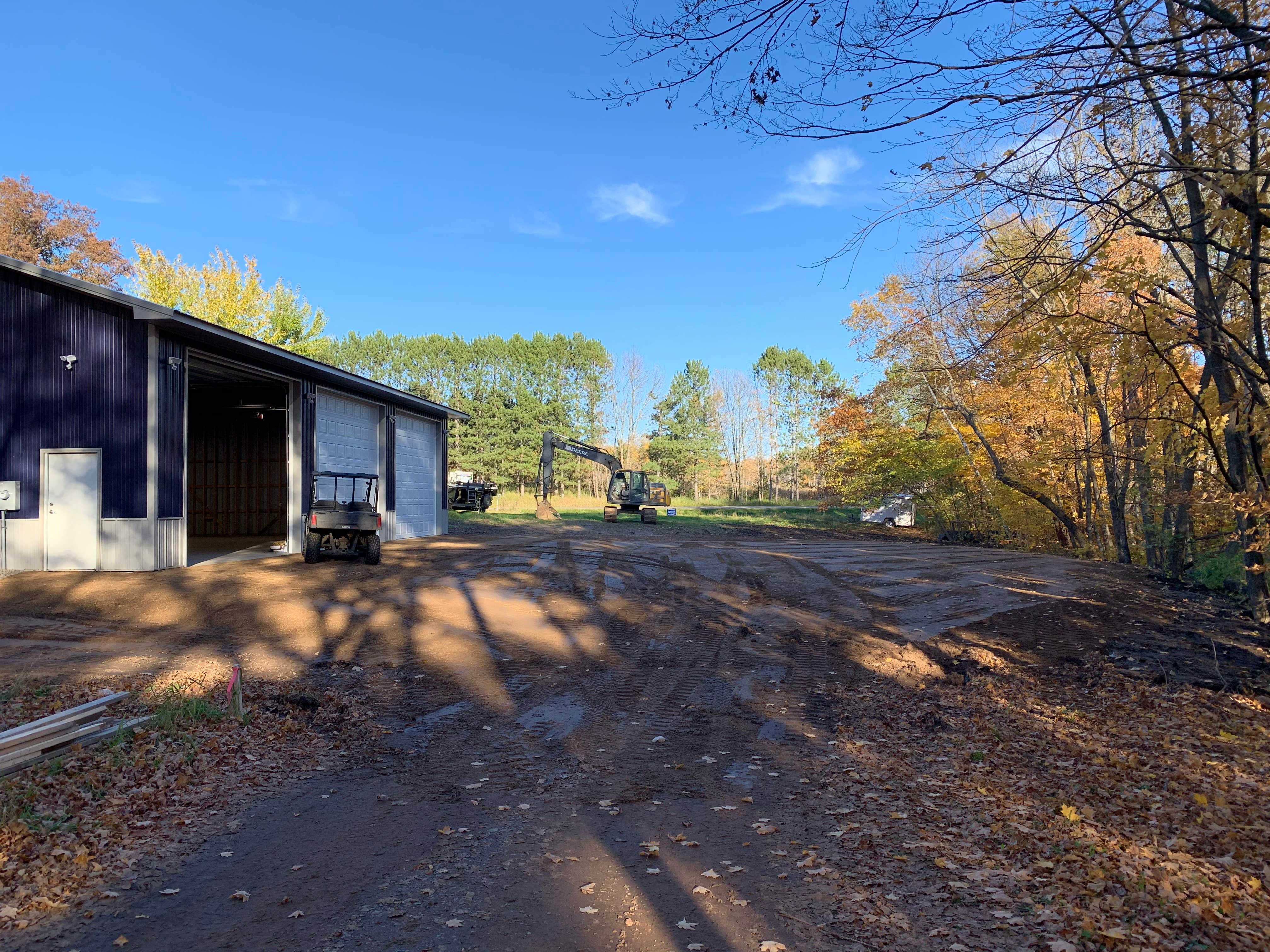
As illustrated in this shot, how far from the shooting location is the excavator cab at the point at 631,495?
34.1 metres

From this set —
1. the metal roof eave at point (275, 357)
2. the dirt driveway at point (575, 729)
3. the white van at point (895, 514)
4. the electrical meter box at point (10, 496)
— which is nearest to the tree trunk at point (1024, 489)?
the dirt driveway at point (575, 729)

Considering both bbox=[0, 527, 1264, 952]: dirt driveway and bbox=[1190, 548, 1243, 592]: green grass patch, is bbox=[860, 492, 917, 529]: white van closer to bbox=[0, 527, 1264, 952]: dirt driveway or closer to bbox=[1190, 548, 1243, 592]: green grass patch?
bbox=[1190, 548, 1243, 592]: green grass patch

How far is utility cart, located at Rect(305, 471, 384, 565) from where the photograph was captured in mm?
16609

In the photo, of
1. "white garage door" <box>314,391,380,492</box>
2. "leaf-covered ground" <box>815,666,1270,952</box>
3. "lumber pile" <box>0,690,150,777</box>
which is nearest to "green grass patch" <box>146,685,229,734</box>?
"lumber pile" <box>0,690,150,777</box>

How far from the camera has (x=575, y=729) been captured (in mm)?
7594

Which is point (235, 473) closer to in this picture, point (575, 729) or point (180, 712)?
point (180, 712)

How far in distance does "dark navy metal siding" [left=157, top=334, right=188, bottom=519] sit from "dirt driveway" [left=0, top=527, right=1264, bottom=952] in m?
1.48

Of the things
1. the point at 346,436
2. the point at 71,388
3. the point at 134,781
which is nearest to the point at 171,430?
the point at 71,388

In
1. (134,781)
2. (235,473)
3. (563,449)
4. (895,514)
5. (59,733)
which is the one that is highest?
(563,449)

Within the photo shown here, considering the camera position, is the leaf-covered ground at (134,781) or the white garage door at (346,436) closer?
the leaf-covered ground at (134,781)

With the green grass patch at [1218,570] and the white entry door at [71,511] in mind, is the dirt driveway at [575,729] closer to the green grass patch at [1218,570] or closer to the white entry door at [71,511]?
the white entry door at [71,511]

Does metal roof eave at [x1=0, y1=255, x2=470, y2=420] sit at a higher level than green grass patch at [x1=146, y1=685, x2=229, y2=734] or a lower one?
higher

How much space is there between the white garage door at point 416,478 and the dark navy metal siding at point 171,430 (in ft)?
27.2

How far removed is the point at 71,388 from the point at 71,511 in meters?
2.49
